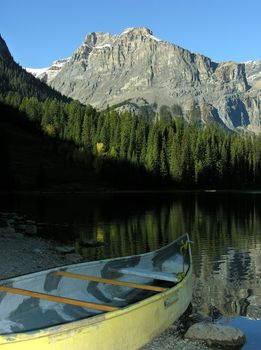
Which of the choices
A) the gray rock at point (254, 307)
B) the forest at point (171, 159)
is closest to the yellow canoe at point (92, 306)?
the gray rock at point (254, 307)

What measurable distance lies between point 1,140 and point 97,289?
452 ft

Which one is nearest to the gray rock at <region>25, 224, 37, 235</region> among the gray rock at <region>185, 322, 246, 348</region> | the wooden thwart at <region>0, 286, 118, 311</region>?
the gray rock at <region>185, 322, 246, 348</region>

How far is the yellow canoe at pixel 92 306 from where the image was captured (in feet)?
37.6

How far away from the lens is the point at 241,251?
36.8 meters

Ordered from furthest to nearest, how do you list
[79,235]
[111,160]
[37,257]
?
[111,160] < [79,235] < [37,257]

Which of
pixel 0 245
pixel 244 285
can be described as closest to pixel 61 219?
pixel 0 245

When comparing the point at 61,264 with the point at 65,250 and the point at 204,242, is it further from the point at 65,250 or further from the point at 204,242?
the point at 204,242

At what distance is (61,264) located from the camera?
29.1 m

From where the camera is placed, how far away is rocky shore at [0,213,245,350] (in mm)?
15516

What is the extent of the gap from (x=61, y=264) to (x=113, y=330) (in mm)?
16966

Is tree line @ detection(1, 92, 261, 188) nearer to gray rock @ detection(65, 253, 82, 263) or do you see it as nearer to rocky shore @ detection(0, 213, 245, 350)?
rocky shore @ detection(0, 213, 245, 350)

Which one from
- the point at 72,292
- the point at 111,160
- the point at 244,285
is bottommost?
the point at 244,285

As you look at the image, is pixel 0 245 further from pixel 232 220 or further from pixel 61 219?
pixel 232 220

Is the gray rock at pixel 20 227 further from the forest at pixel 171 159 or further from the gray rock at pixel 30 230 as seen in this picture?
the forest at pixel 171 159
